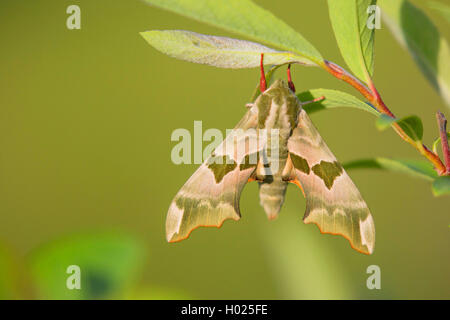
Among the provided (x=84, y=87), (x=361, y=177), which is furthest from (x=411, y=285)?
(x=84, y=87)

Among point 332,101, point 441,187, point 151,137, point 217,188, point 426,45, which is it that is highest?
point 151,137

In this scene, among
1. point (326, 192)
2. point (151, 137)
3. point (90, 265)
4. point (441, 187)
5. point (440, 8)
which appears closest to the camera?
point (441, 187)

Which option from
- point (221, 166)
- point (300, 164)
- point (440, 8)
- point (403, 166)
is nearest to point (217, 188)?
point (221, 166)

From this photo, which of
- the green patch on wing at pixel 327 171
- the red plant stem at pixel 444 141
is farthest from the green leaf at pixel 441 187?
the green patch on wing at pixel 327 171

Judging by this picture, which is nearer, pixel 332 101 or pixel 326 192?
pixel 332 101

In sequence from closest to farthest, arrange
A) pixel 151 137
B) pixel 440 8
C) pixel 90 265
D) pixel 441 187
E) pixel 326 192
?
pixel 441 187 → pixel 440 8 → pixel 90 265 → pixel 326 192 → pixel 151 137

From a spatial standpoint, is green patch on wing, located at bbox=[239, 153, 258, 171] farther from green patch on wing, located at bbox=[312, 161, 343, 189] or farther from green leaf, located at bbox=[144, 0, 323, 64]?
green leaf, located at bbox=[144, 0, 323, 64]

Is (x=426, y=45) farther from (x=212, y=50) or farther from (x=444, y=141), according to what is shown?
(x=212, y=50)

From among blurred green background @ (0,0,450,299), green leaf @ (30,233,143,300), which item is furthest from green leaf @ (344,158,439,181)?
blurred green background @ (0,0,450,299)
